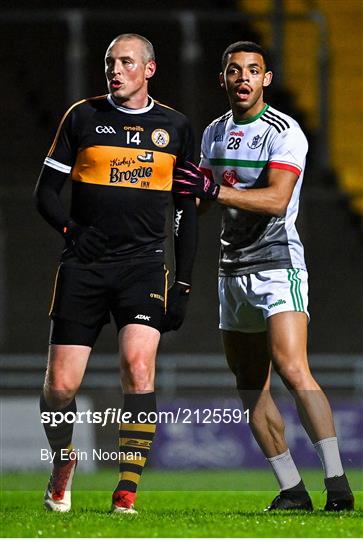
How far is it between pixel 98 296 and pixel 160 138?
0.80 meters

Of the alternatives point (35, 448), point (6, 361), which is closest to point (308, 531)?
point (35, 448)

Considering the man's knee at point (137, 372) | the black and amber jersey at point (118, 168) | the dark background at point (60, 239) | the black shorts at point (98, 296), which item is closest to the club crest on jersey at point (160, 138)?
the black and amber jersey at point (118, 168)

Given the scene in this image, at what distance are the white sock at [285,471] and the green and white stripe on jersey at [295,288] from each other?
76 cm

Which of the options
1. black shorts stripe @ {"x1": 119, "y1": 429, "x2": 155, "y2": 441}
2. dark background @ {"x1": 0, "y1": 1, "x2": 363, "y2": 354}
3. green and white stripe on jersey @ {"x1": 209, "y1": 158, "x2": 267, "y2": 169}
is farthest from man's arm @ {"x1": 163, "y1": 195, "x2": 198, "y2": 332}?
dark background @ {"x1": 0, "y1": 1, "x2": 363, "y2": 354}

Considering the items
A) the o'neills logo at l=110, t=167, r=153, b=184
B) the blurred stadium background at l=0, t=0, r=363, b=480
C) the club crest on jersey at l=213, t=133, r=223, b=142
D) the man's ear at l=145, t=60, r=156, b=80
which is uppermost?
the man's ear at l=145, t=60, r=156, b=80

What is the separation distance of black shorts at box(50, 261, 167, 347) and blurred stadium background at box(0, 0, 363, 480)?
219 inches

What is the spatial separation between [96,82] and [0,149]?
1.31 metres

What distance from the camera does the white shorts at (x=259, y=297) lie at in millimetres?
6762

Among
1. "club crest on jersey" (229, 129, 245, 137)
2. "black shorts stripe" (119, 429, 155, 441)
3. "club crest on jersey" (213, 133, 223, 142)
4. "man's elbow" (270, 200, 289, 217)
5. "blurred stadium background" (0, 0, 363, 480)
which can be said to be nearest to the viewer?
"black shorts stripe" (119, 429, 155, 441)

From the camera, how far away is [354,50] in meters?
18.6

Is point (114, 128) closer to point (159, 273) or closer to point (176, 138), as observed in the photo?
point (176, 138)

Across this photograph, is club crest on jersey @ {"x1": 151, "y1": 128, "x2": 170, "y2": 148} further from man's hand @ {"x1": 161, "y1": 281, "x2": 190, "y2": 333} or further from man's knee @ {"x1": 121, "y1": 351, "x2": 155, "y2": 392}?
man's knee @ {"x1": 121, "y1": 351, "x2": 155, "y2": 392}

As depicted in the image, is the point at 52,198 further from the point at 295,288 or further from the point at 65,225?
the point at 295,288

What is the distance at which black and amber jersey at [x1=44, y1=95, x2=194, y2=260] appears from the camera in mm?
6652
